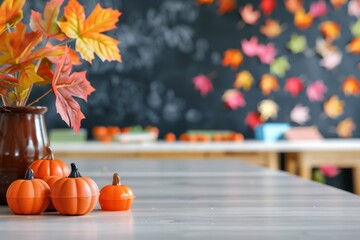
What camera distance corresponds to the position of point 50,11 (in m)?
1.16

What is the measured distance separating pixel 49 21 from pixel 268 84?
11.0 feet

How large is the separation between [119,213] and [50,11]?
387 mm

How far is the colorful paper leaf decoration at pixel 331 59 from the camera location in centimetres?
439

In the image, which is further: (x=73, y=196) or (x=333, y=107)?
(x=333, y=107)

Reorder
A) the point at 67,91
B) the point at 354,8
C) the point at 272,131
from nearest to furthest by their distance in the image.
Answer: the point at 67,91
the point at 272,131
the point at 354,8

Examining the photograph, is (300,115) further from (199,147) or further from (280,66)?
(199,147)

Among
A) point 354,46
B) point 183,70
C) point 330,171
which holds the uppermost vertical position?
point 354,46

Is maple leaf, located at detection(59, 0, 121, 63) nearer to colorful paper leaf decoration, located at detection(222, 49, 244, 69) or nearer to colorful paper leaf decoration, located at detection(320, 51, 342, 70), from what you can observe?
colorful paper leaf decoration, located at detection(222, 49, 244, 69)

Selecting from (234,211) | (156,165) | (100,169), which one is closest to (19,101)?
(234,211)

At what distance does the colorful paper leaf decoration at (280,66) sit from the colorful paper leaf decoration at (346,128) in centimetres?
51

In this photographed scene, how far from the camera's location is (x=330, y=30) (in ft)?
14.4

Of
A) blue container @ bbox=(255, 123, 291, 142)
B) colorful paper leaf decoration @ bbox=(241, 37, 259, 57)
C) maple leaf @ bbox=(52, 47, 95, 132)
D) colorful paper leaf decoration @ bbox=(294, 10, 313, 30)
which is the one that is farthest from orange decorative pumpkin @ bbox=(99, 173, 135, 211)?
colorful paper leaf decoration @ bbox=(294, 10, 313, 30)

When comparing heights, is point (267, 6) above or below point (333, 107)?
above

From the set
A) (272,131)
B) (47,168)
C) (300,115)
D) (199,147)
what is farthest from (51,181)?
(300,115)
